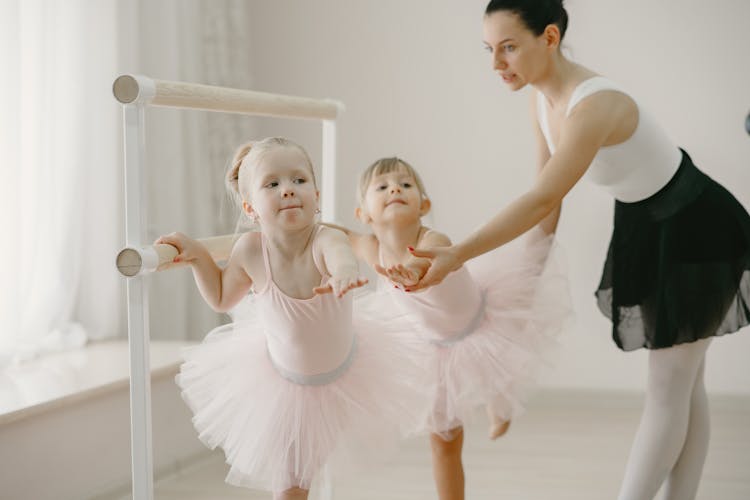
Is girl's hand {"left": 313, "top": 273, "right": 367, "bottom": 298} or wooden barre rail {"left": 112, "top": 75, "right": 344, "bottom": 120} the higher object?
wooden barre rail {"left": 112, "top": 75, "right": 344, "bottom": 120}

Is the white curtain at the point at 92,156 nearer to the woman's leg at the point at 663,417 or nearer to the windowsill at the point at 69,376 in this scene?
the windowsill at the point at 69,376

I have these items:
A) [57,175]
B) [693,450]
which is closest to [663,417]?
[693,450]

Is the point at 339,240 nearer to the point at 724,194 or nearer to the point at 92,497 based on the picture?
the point at 724,194

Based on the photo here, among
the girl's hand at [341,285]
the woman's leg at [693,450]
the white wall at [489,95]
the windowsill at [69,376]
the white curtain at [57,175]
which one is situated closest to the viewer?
the girl's hand at [341,285]

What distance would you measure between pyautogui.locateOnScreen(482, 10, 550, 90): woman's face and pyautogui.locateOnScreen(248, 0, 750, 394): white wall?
171 cm

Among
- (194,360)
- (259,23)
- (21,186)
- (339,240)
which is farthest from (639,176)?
(259,23)

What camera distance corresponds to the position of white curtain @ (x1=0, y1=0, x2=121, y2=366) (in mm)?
2422

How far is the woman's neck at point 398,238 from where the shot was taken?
182 centimetres

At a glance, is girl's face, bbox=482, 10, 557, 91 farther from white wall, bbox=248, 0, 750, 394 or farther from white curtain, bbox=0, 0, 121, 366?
white wall, bbox=248, 0, 750, 394

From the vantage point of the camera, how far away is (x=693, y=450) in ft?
5.81

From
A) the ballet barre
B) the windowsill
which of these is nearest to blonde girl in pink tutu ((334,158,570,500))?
the ballet barre

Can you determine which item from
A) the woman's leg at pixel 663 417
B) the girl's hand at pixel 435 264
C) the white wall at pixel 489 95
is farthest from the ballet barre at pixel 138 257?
the white wall at pixel 489 95

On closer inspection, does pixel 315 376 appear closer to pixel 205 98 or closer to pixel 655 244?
pixel 205 98

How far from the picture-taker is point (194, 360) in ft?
5.37
